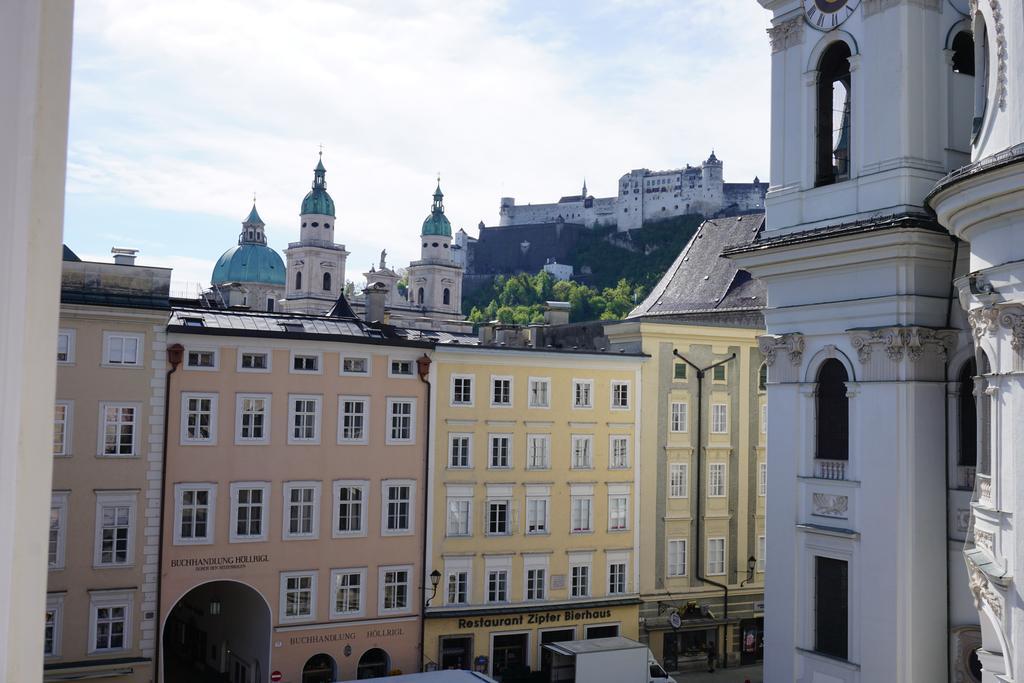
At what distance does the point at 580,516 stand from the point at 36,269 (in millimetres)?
31486

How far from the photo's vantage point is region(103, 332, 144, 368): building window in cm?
2628

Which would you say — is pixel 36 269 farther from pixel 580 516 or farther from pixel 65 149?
pixel 580 516

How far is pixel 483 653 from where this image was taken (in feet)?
102

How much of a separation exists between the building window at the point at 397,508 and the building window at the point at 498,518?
2494 millimetres

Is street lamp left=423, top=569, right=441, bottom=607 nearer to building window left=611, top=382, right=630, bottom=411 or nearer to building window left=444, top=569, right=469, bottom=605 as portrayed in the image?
building window left=444, top=569, right=469, bottom=605

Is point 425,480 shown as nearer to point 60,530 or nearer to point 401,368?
point 401,368

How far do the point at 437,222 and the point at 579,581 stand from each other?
94.5 m

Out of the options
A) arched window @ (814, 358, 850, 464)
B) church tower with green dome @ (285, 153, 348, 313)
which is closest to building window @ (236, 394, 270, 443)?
arched window @ (814, 358, 850, 464)

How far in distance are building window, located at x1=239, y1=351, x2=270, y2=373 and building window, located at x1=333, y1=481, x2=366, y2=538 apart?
12.3 ft

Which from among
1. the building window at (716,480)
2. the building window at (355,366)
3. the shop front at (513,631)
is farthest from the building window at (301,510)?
the building window at (716,480)

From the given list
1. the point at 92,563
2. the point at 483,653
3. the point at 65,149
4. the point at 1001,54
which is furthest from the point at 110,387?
the point at 65,149

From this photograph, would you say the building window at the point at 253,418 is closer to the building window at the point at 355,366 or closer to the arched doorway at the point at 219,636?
the building window at the point at 355,366

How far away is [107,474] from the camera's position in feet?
85.4

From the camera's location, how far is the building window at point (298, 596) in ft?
92.5
